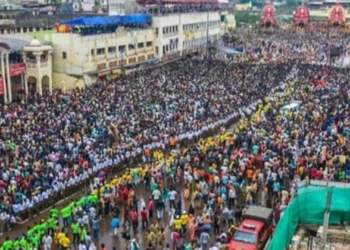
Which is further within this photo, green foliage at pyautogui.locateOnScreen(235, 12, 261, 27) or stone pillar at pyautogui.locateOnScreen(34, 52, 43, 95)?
green foliage at pyautogui.locateOnScreen(235, 12, 261, 27)

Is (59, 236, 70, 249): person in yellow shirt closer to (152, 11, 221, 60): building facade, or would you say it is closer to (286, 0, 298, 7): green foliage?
(152, 11, 221, 60): building facade

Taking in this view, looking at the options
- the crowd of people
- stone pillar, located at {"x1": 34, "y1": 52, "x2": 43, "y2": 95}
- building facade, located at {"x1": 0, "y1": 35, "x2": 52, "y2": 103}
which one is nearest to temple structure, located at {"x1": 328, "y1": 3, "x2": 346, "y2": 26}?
the crowd of people

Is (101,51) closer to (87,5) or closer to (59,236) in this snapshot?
(59,236)

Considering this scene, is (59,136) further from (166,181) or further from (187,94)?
(187,94)

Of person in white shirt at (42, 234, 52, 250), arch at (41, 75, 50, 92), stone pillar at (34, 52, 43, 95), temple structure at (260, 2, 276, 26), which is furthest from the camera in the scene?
temple structure at (260, 2, 276, 26)

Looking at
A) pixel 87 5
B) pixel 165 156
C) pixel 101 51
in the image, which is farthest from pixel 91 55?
pixel 87 5

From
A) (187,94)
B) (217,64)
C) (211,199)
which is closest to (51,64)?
(187,94)
